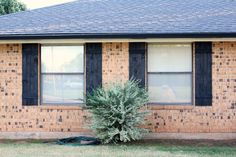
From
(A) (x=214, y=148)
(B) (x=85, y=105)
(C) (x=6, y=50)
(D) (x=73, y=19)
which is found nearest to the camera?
(A) (x=214, y=148)

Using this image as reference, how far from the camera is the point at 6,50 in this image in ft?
42.4

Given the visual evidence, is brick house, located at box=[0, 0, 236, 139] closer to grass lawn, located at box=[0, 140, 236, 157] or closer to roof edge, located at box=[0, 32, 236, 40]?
roof edge, located at box=[0, 32, 236, 40]

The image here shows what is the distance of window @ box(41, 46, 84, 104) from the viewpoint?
12.9m

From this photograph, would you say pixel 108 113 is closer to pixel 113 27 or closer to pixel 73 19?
pixel 113 27

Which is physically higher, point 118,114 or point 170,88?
point 170,88

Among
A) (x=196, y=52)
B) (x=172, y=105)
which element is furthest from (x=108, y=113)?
(x=196, y=52)

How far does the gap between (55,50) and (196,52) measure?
3.87m

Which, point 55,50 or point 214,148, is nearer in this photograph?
point 214,148

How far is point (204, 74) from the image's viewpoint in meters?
12.4

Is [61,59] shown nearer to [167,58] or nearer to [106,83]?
[106,83]

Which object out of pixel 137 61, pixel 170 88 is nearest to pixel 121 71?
pixel 137 61

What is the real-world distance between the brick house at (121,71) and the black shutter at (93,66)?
0.03m

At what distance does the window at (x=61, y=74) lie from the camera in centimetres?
1291

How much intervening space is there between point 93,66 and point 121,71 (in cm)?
77
